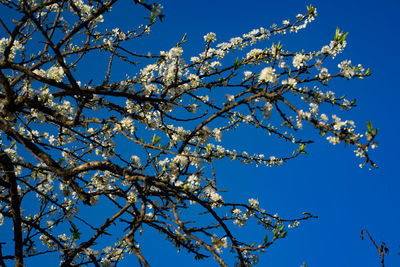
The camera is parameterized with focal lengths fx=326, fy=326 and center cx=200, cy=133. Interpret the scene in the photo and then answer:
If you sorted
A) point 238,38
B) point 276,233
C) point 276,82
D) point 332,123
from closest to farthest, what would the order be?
point 332,123
point 276,233
point 276,82
point 238,38

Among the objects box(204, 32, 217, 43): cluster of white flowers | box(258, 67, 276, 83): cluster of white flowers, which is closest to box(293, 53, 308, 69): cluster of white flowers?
box(258, 67, 276, 83): cluster of white flowers

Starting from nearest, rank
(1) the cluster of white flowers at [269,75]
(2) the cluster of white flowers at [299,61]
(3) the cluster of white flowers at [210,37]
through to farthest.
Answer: (1) the cluster of white flowers at [269,75] → (2) the cluster of white flowers at [299,61] → (3) the cluster of white flowers at [210,37]

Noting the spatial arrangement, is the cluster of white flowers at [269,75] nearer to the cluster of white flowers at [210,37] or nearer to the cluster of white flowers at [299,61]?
the cluster of white flowers at [299,61]

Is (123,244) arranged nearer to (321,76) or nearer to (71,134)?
(71,134)

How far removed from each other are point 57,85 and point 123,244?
8.06ft

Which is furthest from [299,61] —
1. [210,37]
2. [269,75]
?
[210,37]

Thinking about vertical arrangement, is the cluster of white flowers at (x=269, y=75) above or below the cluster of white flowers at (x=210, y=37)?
below

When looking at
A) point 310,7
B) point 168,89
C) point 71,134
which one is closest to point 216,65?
point 168,89

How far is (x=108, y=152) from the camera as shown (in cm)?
414

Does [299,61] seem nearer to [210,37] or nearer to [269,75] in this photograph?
[269,75]

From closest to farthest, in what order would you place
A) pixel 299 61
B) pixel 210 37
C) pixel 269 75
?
pixel 269 75, pixel 299 61, pixel 210 37

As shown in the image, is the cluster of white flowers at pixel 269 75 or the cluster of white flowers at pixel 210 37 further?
the cluster of white flowers at pixel 210 37

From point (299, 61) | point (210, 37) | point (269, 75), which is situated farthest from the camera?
point (210, 37)

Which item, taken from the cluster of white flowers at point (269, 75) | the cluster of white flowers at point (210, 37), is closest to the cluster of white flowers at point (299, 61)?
the cluster of white flowers at point (269, 75)
